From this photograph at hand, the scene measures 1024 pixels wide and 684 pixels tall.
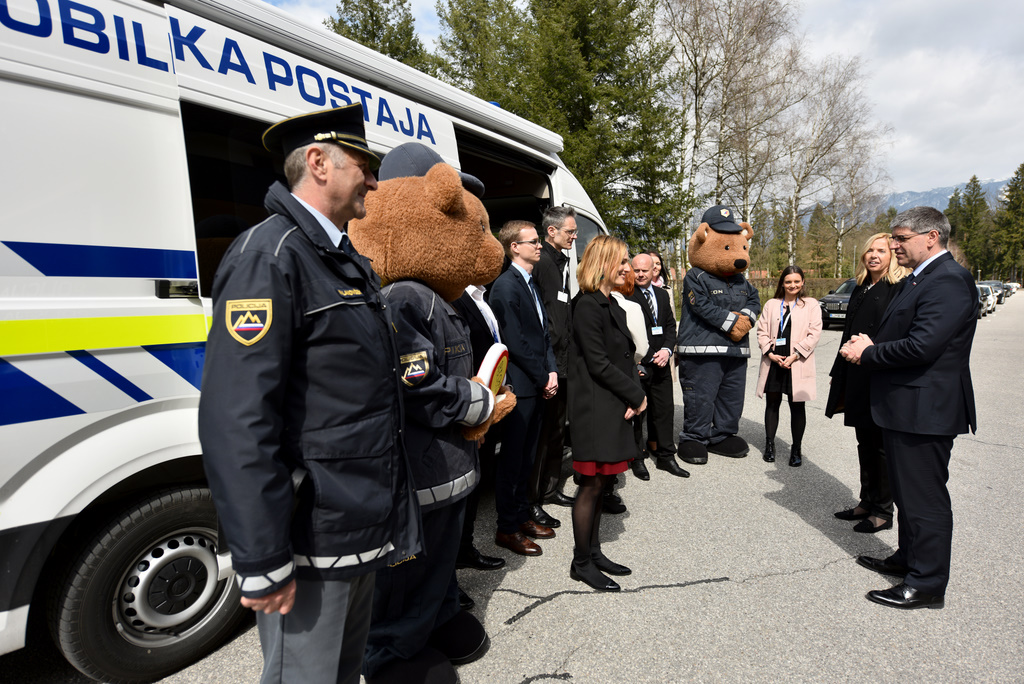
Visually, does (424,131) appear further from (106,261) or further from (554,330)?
(106,261)

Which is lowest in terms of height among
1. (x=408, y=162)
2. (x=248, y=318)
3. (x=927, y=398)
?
(x=927, y=398)

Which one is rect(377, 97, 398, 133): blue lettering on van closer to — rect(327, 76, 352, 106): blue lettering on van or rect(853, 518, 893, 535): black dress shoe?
rect(327, 76, 352, 106): blue lettering on van

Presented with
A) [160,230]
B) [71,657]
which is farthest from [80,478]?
[160,230]

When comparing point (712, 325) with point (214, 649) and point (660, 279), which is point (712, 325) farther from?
point (214, 649)

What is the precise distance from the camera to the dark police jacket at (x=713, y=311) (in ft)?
16.5

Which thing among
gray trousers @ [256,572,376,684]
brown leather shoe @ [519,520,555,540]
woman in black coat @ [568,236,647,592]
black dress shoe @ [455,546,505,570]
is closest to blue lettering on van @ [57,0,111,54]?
gray trousers @ [256,572,376,684]

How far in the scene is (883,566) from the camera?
120 inches

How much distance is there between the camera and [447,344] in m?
2.01

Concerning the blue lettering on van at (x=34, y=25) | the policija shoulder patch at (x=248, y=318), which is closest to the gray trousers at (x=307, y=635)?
the policija shoulder patch at (x=248, y=318)

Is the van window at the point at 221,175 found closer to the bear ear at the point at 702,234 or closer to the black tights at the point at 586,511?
the black tights at the point at 586,511

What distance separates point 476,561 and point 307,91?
2523mm

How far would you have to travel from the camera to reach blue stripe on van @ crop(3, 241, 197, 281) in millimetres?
1705

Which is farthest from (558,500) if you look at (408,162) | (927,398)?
(408,162)

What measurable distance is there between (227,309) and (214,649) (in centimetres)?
190
